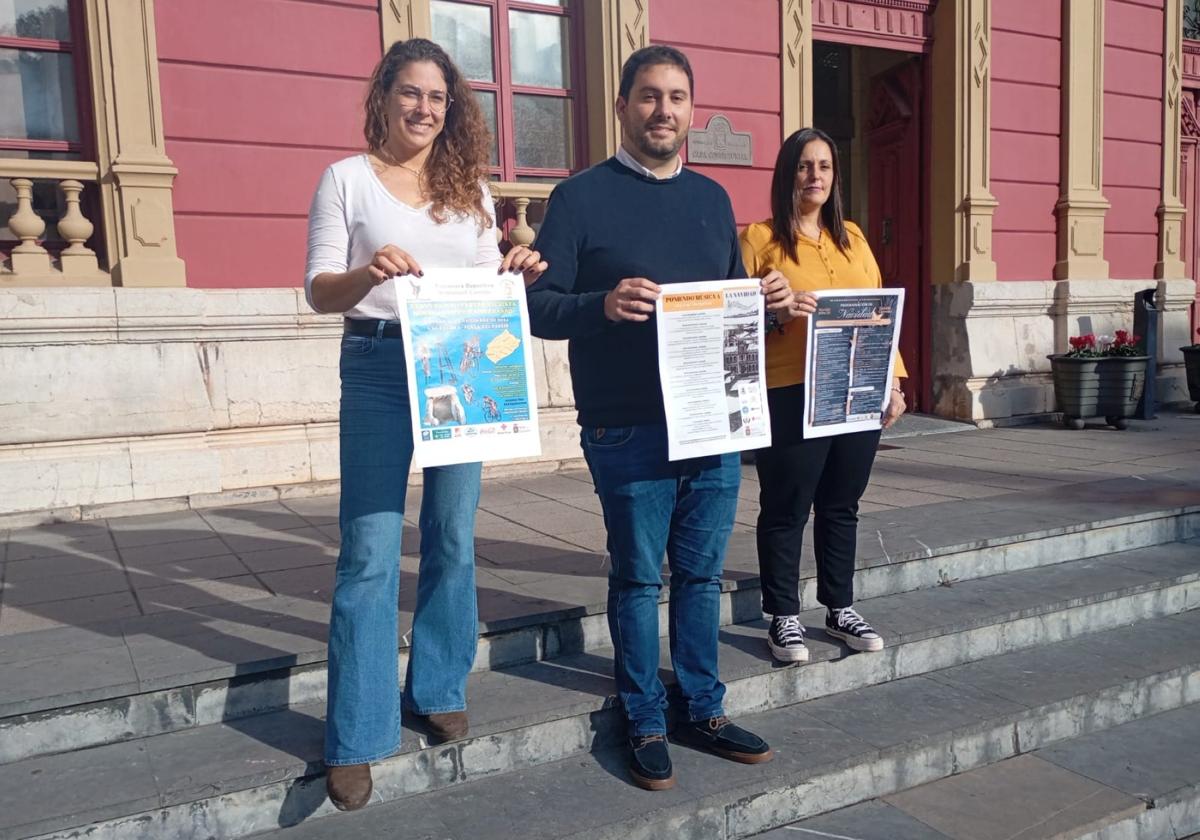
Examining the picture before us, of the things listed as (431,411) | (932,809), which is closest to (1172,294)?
(932,809)

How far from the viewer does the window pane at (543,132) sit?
23.4 ft

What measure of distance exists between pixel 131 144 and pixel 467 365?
427 cm

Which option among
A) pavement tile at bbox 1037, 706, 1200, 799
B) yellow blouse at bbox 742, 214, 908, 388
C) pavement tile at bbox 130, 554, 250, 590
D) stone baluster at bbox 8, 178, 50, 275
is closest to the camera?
pavement tile at bbox 1037, 706, 1200, 799

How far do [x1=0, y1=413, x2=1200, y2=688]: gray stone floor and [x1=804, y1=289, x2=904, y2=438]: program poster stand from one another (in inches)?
40.7

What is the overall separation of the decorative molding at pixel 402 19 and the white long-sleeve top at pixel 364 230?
14.0ft

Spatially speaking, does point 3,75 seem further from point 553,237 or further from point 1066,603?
point 1066,603

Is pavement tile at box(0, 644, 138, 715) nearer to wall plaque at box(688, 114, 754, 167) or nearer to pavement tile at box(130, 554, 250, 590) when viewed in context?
pavement tile at box(130, 554, 250, 590)

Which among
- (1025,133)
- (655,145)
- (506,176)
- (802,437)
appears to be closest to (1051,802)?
(802,437)

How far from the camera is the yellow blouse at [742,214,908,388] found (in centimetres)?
327

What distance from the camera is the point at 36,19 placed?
18.8 feet

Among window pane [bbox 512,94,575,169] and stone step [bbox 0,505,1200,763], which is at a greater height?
window pane [bbox 512,94,575,169]

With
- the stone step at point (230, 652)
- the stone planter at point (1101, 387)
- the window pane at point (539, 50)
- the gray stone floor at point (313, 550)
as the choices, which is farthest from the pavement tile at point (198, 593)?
the stone planter at point (1101, 387)

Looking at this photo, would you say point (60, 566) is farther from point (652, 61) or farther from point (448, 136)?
point (652, 61)

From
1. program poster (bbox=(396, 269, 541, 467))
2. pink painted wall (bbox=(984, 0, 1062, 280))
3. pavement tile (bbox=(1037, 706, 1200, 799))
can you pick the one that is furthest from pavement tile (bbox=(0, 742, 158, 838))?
pink painted wall (bbox=(984, 0, 1062, 280))
